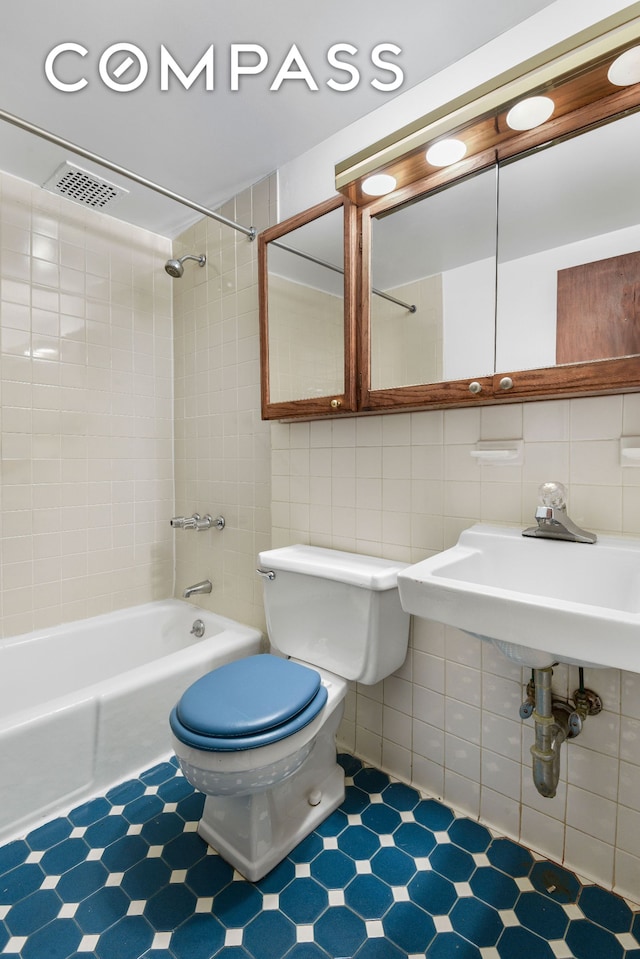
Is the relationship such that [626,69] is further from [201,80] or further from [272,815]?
[272,815]

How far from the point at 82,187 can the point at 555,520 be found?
2051mm

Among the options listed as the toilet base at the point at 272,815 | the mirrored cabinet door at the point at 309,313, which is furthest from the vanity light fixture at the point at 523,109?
the toilet base at the point at 272,815

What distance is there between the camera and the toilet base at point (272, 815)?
118cm

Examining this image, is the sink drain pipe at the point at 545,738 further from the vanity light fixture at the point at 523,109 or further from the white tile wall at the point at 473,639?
the vanity light fixture at the point at 523,109

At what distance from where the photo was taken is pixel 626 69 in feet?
3.05

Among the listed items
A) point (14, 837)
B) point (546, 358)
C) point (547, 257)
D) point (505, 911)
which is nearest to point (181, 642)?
point (14, 837)

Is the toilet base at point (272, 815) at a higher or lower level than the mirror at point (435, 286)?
lower

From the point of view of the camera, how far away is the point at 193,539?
2307 mm

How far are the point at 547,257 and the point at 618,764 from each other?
1.22 m

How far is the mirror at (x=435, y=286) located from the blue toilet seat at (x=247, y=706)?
0.87 m

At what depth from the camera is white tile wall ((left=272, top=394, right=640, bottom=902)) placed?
1091 mm

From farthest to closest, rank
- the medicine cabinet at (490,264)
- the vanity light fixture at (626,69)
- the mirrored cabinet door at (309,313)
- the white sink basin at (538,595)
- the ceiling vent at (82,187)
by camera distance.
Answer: the ceiling vent at (82,187)
the mirrored cabinet door at (309,313)
the medicine cabinet at (490,264)
the vanity light fixture at (626,69)
the white sink basin at (538,595)

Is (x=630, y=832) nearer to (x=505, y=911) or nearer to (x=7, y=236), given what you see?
(x=505, y=911)

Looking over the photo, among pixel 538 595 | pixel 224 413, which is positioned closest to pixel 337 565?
pixel 538 595
